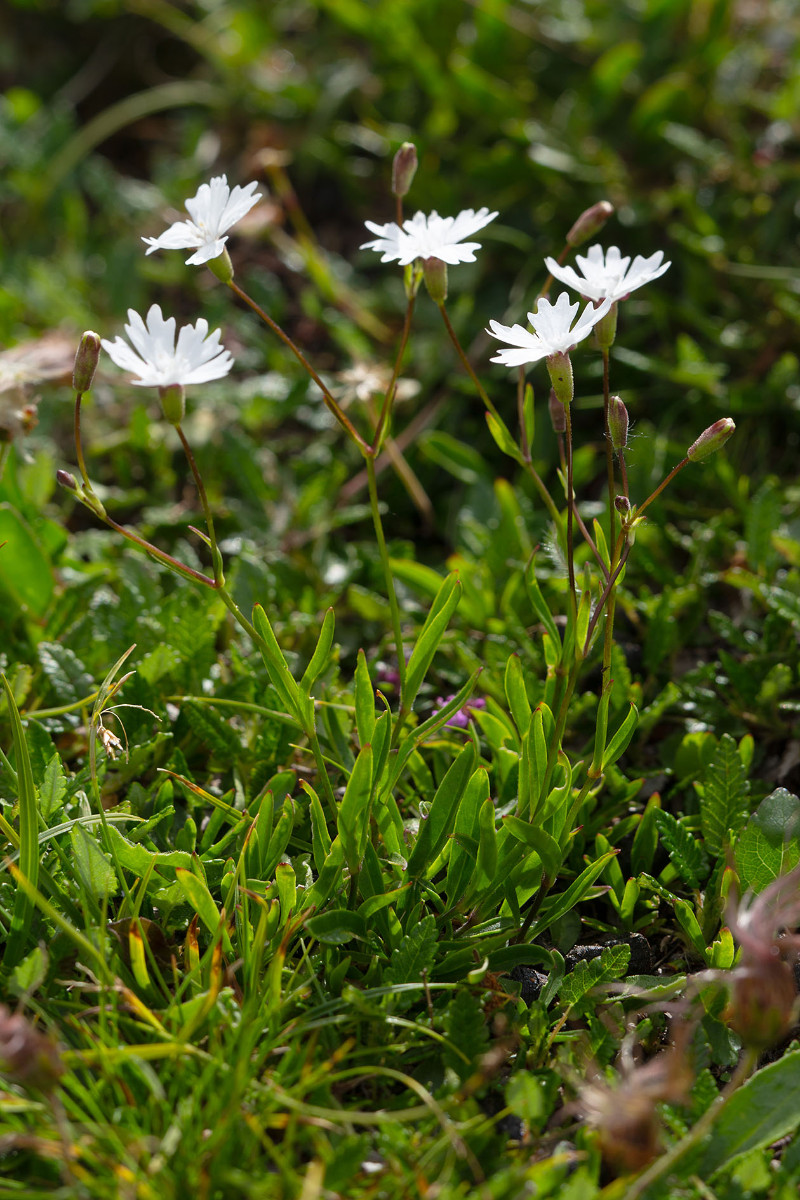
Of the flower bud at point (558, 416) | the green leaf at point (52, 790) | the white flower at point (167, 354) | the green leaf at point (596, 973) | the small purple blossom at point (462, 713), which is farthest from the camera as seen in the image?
the small purple blossom at point (462, 713)

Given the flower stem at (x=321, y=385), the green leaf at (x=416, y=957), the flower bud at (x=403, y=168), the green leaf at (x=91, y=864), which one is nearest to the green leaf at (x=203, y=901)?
the green leaf at (x=91, y=864)

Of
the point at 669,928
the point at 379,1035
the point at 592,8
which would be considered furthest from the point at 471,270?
the point at 379,1035

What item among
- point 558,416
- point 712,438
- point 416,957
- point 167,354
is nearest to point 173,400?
point 167,354

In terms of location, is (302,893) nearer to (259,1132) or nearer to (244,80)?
(259,1132)

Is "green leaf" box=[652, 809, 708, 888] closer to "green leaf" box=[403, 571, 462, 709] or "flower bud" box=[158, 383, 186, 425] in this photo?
"green leaf" box=[403, 571, 462, 709]

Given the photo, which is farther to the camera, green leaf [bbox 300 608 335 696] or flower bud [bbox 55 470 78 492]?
green leaf [bbox 300 608 335 696]

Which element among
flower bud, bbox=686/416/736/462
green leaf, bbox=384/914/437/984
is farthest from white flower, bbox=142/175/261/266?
green leaf, bbox=384/914/437/984

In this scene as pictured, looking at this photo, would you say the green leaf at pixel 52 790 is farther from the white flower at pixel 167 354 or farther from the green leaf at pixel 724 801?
the green leaf at pixel 724 801
